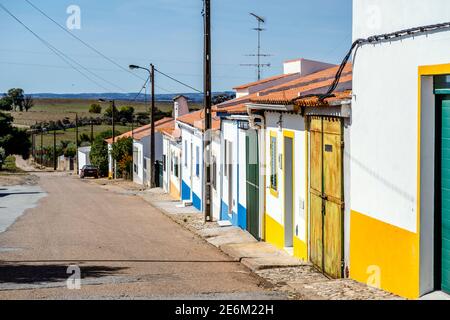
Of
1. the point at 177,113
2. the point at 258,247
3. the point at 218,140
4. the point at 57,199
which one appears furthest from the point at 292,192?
the point at 177,113

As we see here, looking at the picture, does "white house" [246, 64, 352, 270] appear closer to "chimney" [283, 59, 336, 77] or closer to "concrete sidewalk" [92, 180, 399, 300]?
"concrete sidewalk" [92, 180, 399, 300]

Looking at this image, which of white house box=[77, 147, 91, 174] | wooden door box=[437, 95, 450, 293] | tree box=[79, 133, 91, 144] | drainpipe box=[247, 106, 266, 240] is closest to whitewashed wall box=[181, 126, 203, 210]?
drainpipe box=[247, 106, 266, 240]

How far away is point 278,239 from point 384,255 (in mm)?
6659

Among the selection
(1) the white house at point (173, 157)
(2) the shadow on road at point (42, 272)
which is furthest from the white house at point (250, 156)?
(1) the white house at point (173, 157)

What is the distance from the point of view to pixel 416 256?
9.23m

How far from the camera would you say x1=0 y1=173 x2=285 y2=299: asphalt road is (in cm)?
1141

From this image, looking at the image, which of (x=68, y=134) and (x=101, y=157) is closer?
(x=101, y=157)

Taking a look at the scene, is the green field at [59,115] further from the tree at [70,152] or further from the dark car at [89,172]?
the dark car at [89,172]

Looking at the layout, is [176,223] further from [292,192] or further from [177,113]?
[177,113]

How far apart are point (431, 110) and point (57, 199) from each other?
96.4 ft

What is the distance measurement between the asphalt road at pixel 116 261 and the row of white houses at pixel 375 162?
4.68ft

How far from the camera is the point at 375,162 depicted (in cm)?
1059

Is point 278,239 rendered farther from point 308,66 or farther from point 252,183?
point 308,66

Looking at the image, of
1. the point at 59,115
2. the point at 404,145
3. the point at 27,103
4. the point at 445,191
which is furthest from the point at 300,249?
the point at 27,103
